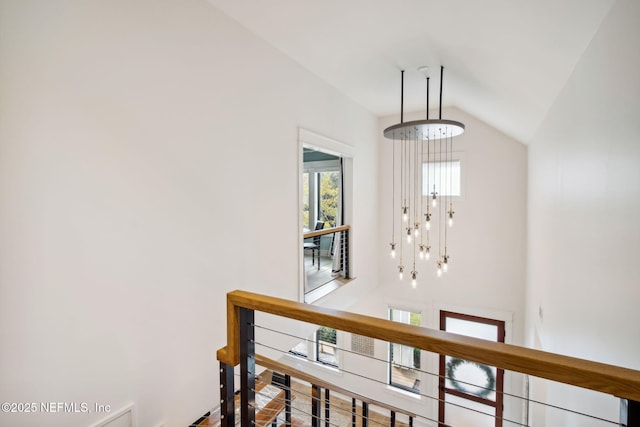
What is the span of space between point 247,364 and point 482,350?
3.33ft

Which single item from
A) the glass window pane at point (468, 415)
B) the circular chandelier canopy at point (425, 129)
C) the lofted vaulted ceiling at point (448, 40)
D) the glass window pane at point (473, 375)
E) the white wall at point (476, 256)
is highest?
the lofted vaulted ceiling at point (448, 40)

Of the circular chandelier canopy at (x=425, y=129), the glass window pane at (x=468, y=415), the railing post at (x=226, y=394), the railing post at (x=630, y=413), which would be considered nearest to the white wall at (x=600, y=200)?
the railing post at (x=630, y=413)

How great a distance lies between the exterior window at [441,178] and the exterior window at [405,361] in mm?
2295

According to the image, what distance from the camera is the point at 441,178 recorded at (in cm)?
537

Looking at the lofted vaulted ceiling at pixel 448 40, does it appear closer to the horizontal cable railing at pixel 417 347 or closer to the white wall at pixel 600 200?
the white wall at pixel 600 200

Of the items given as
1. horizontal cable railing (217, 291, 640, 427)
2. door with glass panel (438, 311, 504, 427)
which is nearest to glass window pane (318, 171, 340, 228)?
door with glass panel (438, 311, 504, 427)

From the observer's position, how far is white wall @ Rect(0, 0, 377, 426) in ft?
4.43

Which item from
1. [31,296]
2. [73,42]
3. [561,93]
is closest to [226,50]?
[73,42]

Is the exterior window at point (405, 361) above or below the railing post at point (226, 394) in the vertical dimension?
below

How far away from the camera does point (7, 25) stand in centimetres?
128

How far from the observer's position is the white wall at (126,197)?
4.43ft

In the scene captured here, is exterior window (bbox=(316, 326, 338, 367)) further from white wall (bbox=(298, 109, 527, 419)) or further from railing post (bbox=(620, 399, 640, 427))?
railing post (bbox=(620, 399, 640, 427))

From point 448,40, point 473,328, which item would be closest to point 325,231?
point 448,40

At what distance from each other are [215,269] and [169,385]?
0.80 meters
